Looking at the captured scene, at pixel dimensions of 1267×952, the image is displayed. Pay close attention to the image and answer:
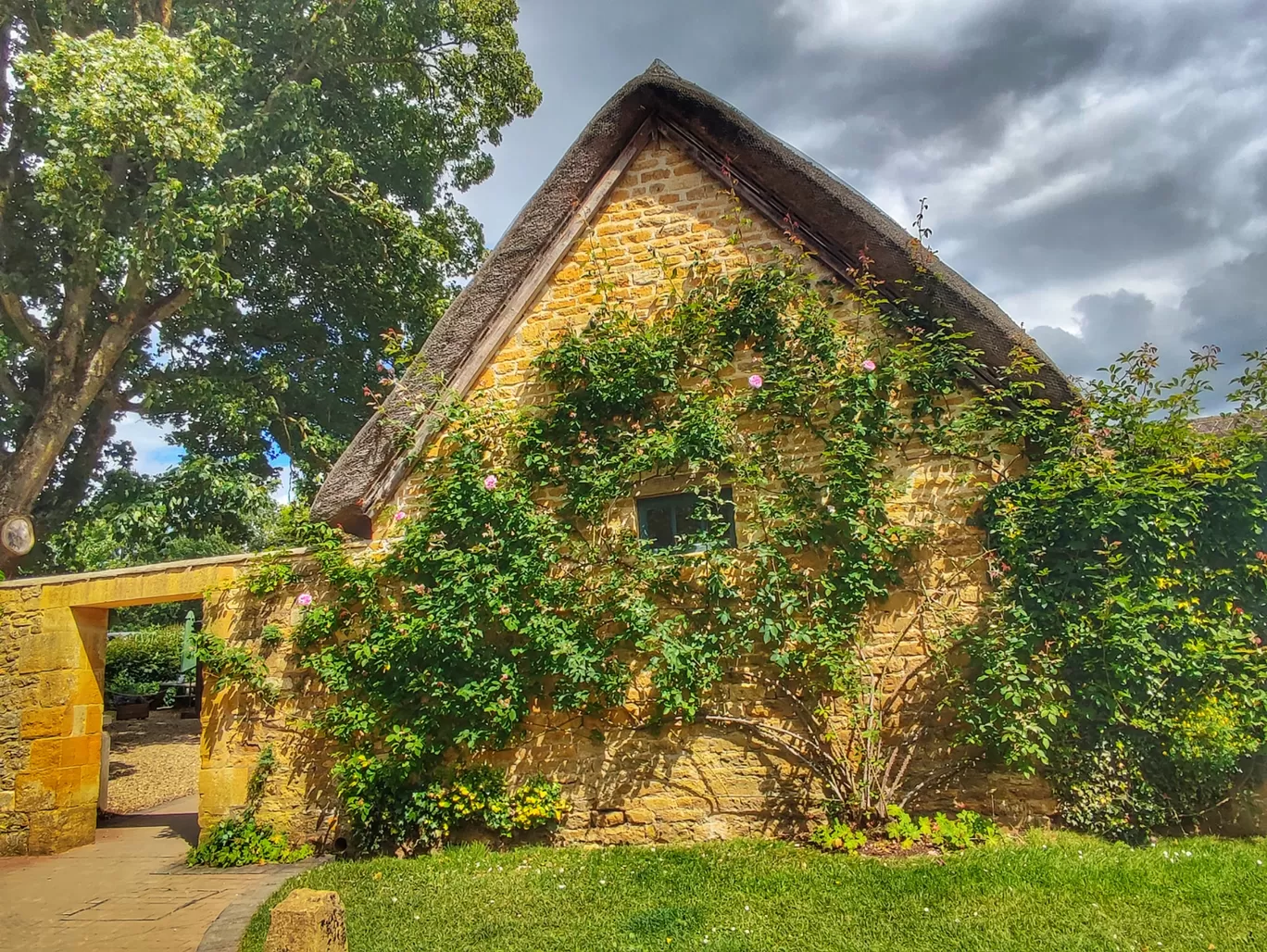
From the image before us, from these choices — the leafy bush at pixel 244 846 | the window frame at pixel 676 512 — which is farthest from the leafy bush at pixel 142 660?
the window frame at pixel 676 512

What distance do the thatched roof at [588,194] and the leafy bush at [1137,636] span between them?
1560 mm

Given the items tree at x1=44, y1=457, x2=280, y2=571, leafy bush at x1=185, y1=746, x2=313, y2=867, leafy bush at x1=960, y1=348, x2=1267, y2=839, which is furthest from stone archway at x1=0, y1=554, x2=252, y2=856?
leafy bush at x1=960, y1=348, x2=1267, y2=839

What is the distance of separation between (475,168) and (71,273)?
734 centimetres

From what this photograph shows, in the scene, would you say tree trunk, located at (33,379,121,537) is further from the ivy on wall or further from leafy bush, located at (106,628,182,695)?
the ivy on wall

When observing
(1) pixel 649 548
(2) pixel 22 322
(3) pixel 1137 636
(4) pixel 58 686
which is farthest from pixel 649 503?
(2) pixel 22 322

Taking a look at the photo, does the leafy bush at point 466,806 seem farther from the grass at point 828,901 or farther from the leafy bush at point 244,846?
the leafy bush at point 244,846

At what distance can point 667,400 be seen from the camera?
5.45m

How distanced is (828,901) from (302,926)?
2.61 m

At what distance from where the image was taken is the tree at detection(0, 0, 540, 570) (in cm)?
801

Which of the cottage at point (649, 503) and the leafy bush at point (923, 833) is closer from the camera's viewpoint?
the leafy bush at point (923, 833)

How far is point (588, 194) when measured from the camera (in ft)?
19.5

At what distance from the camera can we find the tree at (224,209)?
8.01 metres

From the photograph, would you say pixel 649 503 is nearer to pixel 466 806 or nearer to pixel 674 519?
pixel 674 519

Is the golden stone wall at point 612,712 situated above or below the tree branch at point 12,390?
below
